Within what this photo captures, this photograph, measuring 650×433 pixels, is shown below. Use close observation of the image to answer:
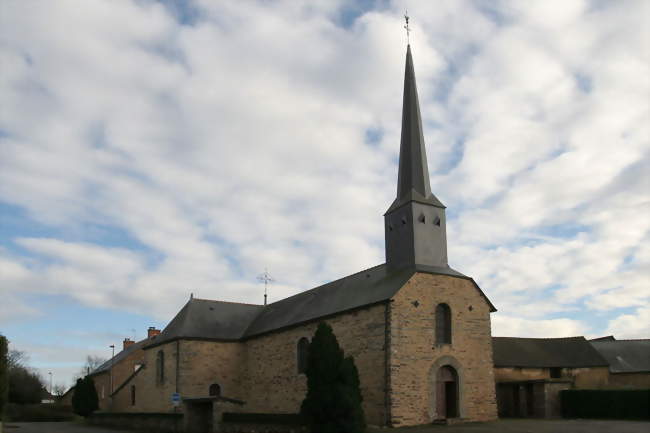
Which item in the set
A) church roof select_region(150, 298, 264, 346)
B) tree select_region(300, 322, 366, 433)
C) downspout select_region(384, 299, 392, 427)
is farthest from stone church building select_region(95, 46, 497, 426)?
tree select_region(300, 322, 366, 433)

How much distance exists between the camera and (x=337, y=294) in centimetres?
3155

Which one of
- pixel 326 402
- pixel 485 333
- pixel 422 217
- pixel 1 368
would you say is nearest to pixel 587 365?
pixel 485 333

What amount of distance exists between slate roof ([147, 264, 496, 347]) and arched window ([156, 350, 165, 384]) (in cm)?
77

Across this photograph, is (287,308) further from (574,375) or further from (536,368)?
(574,375)

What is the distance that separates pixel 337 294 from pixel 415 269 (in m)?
5.81

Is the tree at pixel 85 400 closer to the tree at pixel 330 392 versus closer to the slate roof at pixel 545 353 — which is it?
the tree at pixel 330 392

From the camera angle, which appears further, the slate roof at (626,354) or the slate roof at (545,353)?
the slate roof at (626,354)

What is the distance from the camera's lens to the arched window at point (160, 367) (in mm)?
38812

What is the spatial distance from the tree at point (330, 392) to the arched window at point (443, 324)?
664 centimetres

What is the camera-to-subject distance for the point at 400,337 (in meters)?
25.3

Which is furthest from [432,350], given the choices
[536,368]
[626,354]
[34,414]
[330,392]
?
[34,414]

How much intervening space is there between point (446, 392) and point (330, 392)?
8.26m

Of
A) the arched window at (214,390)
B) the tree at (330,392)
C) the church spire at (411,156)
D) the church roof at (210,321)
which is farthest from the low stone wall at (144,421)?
the church spire at (411,156)

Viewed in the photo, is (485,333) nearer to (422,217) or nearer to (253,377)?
(422,217)
